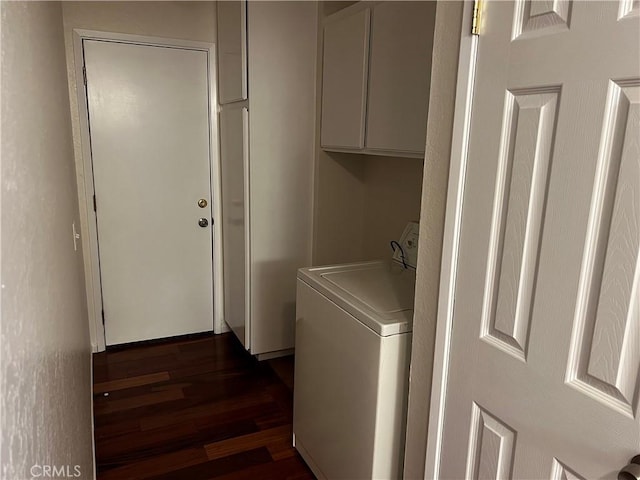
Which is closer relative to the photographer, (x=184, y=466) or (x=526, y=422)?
(x=526, y=422)

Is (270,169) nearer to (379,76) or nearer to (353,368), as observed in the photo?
(379,76)

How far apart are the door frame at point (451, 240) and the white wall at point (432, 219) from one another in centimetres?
3

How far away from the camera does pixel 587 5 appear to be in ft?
2.93

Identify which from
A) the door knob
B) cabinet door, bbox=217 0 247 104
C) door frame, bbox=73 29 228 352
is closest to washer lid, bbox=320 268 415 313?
the door knob

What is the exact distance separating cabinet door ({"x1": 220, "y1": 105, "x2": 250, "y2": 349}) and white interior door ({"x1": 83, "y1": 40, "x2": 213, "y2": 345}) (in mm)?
151

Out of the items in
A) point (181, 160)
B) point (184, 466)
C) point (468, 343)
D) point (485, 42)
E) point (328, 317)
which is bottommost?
point (184, 466)

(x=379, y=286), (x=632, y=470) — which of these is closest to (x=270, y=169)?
(x=379, y=286)

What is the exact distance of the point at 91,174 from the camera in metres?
2.98

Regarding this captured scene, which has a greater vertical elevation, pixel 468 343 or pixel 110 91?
pixel 110 91

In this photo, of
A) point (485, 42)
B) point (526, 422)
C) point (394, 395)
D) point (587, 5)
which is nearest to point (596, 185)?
point (587, 5)

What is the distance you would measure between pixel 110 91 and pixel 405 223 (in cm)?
197

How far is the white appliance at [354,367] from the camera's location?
5.32 feet

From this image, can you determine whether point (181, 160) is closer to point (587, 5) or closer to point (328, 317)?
point (328, 317)

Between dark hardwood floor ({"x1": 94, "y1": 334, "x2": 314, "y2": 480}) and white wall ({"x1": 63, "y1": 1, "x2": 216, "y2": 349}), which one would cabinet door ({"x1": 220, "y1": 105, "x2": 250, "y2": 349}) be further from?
white wall ({"x1": 63, "y1": 1, "x2": 216, "y2": 349})
